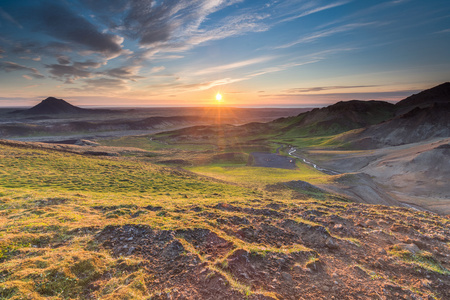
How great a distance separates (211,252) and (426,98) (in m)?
256

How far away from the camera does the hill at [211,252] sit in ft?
20.4

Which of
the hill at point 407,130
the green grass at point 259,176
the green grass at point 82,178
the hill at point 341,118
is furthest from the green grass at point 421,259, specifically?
the hill at point 341,118

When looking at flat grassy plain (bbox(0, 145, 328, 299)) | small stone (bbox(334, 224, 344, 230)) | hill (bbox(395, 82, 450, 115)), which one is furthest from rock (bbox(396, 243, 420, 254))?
hill (bbox(395, 82, 450, 115))

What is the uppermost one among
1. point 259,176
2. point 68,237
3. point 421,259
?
point 68,237

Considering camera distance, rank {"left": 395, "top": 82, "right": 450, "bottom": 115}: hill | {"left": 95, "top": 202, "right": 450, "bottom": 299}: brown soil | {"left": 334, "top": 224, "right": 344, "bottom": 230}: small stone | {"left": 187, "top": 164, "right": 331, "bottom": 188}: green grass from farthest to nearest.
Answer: {"left": 395, "top": 82, "right": 450, "bottom": 115}: hill
{"left": 187, "top": 164, "right": 331, "bottom": 188}: green grass
{"left": 334, "top": 224, "right": 344, "bottom": 230}: small stone
{"left": 95, "top": 202, "right": 450, "bottom": 299}: brown soil

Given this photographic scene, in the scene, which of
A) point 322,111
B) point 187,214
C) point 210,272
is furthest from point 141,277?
point 322,111

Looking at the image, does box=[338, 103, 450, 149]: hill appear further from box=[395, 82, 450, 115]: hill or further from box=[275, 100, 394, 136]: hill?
box=[395, 82, 450, 115]: hill

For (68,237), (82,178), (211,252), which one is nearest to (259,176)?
(82,178)

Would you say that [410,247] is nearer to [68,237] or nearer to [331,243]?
[331,243]

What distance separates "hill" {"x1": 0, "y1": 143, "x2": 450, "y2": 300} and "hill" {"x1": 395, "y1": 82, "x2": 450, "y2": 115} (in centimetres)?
21665

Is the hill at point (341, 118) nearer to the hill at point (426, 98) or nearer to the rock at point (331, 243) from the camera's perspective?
the hill at point (426, 98)

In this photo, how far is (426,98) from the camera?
175125 mm

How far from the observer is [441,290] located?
23.8ft

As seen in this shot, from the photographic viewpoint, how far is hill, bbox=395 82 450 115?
169 meters
